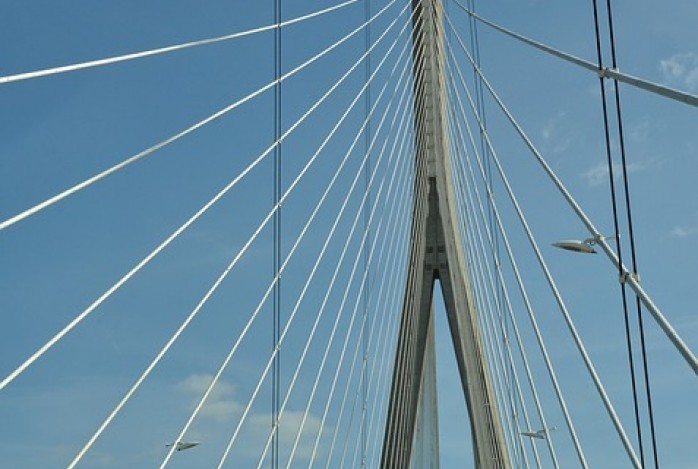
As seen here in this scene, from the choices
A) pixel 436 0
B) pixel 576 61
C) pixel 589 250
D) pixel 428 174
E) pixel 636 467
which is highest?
pixel 436 0

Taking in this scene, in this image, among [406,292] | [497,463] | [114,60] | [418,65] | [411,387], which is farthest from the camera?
[411,387]

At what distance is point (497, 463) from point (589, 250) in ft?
25.1

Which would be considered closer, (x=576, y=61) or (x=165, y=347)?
(x=165, y=347)

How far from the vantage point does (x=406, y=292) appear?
17.0m

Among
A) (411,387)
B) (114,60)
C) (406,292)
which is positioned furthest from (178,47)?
(411,387)

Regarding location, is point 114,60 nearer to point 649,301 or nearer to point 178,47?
point 178,47

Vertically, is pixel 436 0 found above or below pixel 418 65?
above

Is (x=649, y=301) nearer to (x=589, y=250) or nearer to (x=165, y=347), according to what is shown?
(x=589, y=250)

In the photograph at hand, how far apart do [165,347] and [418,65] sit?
30.9ft

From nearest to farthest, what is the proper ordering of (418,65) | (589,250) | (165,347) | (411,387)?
(165,347)
(589,250)
(418,65)
(411,387)

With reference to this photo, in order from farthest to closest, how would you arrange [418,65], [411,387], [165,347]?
[411,387], [418,65], [165,347]

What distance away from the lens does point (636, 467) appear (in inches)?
257

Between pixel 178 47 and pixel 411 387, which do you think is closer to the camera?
pixel 178 47

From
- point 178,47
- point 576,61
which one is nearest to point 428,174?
point 576,61
